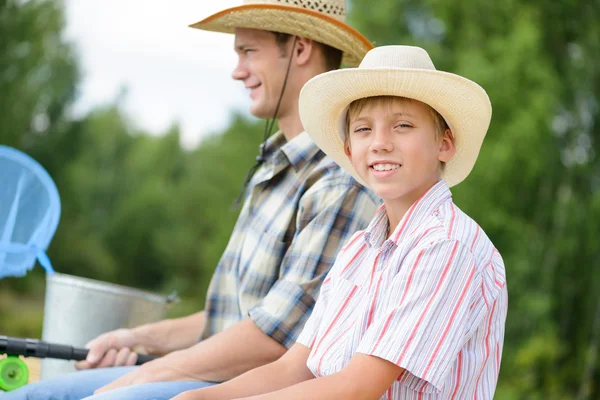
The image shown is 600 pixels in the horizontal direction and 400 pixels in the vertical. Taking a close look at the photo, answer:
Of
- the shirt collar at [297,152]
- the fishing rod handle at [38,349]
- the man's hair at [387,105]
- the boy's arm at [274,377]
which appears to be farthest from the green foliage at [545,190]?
the boy's arm at [274,377]

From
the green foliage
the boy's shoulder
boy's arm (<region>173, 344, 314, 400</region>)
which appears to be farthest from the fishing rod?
the green foliage

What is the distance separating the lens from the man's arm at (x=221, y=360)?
2492mm

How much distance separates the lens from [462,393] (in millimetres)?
1825

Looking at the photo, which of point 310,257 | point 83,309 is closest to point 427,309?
point 310,257

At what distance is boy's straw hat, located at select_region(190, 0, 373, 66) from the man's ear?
0.03 m

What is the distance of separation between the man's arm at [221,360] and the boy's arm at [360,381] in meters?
0.74

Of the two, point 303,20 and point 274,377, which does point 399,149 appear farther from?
point 303,20

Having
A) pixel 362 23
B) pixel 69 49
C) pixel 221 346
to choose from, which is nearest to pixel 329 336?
pixel 221 346

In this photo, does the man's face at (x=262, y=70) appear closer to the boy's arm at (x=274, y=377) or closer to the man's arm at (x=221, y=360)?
the man's arm at (x=221, y=360)

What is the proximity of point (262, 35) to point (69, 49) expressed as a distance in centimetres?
2248

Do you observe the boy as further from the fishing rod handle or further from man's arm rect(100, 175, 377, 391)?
the fishing rod handle

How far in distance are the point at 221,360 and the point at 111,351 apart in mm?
600

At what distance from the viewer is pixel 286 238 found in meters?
2.70

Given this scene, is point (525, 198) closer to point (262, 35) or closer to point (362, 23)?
point (362, 23)
